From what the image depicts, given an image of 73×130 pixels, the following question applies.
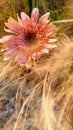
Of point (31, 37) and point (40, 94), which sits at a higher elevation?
point (31, 37)

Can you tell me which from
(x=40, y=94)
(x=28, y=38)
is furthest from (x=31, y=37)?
(x=40, y=94)

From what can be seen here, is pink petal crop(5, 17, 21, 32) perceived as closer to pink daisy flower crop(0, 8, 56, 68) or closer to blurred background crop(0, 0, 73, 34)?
pink daisy flower crop(0, 8, 56, 68)

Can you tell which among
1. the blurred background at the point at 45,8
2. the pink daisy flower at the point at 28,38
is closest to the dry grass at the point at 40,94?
the pink daisy flower at the point at 28,38

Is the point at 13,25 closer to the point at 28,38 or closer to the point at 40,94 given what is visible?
the point at 28,38

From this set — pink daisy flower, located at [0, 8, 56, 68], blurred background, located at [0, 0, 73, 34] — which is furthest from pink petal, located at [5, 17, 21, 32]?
blurred background, located at [0, 0, 73, 34]

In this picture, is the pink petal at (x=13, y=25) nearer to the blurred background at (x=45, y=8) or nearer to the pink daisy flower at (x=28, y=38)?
the pink daisy flower at (x=28, y=38)

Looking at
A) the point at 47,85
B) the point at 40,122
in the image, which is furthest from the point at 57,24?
the point at 40,122

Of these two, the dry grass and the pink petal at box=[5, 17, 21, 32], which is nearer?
the dry grass
